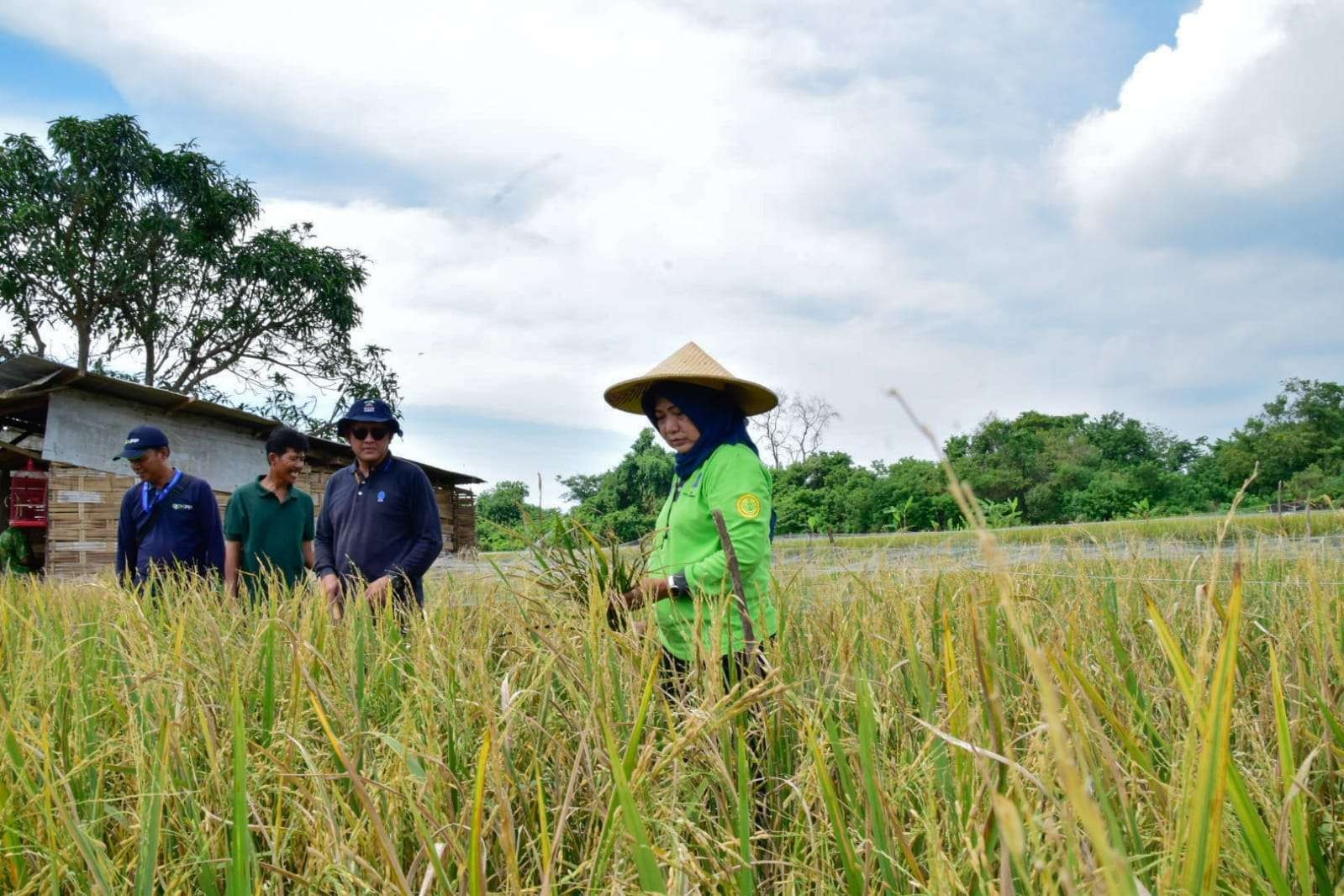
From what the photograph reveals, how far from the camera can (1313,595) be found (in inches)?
61.7

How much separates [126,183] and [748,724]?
18.7m

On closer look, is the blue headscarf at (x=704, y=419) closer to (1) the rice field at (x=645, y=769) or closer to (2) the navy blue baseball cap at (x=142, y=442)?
(1) the rice field at (x=645, y=769)

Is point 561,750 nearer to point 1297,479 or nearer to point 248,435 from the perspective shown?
point 248,435

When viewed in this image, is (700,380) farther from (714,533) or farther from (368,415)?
(368,415)

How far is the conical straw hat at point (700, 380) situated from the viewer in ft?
8.08

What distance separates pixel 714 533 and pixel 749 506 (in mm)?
140

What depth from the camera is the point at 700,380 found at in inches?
98.3

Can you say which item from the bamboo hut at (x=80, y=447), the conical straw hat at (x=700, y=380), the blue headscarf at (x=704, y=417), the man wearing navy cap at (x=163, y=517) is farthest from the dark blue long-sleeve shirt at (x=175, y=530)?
the bamboo hut at (x=80, y=447)

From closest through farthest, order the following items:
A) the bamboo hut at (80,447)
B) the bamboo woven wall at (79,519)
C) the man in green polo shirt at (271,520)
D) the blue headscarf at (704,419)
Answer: the blue headscarf at (704,419) < the man in green polo shirt at (271,520) < the bamboo woven wall at (79,519) < the bamboo hut at (80,447)

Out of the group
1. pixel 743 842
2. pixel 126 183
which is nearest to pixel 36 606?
pixel 743 842

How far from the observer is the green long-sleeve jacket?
200 centimetres

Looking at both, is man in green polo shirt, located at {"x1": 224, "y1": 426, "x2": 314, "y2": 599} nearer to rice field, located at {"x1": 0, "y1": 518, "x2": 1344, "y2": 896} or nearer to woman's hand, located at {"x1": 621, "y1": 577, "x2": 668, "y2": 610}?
rice field, located at {"x1": 0, "y1": 518, "x2": 1344, "y2": 896}

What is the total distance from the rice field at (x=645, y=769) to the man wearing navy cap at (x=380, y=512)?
1.59 m

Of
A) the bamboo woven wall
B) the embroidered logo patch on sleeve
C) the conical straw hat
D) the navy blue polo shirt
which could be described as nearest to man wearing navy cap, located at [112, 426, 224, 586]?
the navy blue polo shirt
